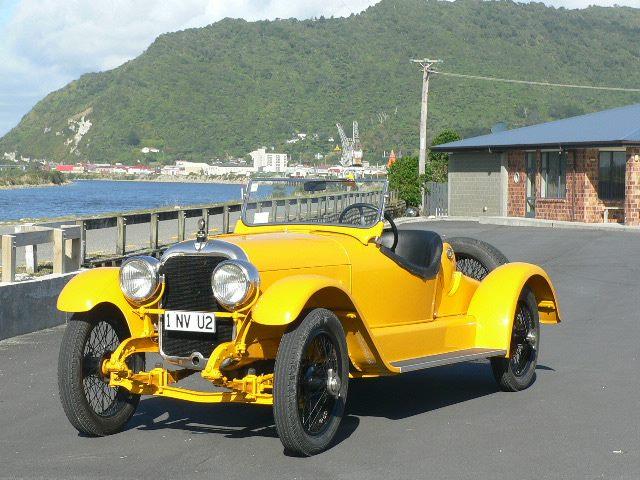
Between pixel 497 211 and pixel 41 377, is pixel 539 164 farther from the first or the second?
pixel 41 377

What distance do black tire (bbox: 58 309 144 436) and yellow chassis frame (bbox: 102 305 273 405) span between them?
161mm

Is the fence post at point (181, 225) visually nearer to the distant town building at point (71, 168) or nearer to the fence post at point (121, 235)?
the fence post at point (121, 235)

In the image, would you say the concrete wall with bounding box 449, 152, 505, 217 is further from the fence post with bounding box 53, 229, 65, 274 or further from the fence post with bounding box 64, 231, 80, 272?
the fence post with bounding box 53, 229, 65, 274

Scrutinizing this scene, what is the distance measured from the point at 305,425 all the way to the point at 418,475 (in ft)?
2.88

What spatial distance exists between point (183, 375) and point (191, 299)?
66cm

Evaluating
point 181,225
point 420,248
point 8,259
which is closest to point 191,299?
point 420,248

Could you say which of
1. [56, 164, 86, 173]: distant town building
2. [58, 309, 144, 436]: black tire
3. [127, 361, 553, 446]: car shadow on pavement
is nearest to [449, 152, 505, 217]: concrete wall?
[127, 361, 553, 446]: car shadow on pavement

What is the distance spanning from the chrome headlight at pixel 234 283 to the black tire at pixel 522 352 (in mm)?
2810

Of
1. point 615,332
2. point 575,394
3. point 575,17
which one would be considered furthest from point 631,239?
point 575,17

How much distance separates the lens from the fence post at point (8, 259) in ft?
39.4

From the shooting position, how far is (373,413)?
799 cm

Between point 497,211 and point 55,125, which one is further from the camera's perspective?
point 55,125

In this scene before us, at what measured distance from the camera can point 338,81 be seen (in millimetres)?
132625

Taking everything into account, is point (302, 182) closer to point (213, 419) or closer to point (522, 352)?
point (213, 419)
